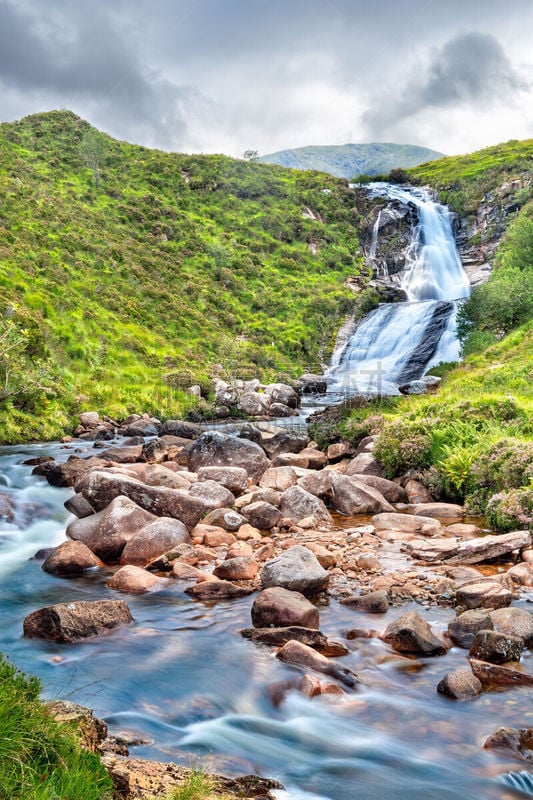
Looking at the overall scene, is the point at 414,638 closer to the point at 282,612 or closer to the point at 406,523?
the point at 282,612

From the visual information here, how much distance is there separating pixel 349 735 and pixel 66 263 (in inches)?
1660

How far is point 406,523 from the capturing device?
11266 millimetres

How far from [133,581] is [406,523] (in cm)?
551

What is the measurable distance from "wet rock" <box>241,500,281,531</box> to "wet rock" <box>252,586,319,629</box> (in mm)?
→ 4309

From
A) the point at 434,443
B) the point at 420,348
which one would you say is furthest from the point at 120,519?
the point at 420,348

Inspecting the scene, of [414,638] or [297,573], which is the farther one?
[297,573]

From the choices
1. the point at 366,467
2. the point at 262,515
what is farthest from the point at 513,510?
the point at 366,467

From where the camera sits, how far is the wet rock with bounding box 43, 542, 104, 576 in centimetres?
949

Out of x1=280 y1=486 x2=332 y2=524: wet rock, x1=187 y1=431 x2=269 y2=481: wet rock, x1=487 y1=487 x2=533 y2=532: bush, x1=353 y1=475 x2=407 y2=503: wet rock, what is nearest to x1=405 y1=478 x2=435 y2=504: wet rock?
x1=353 y1=475 x2=407 y2=503: wet rock

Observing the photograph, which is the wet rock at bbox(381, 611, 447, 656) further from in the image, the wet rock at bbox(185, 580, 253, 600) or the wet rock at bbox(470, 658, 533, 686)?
the wet rock at bbox(185, 580, 253, 600)

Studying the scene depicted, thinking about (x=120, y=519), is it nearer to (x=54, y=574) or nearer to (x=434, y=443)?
(x=54, y=574)

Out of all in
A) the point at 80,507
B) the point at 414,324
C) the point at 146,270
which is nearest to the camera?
the point at 80,507

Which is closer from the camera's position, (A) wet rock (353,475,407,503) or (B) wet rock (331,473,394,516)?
(B) wet rock (331,473,394,516)

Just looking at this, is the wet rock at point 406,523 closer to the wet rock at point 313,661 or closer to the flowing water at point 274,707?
the flowing water at point 274,707
